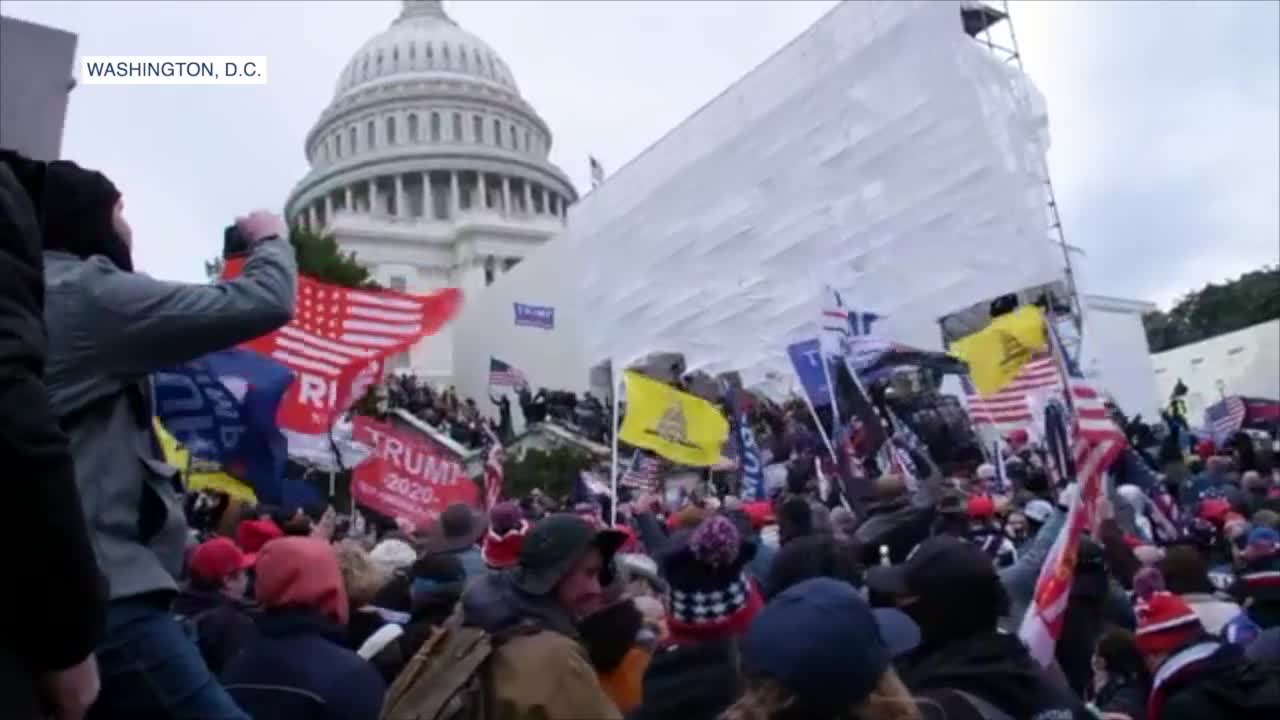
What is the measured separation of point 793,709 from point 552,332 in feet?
133

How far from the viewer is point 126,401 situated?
2.59m

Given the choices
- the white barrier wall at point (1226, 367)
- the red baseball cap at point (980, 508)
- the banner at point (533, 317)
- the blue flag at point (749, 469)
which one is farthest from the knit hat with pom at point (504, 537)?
the white barrier wall at point (1226, 367)

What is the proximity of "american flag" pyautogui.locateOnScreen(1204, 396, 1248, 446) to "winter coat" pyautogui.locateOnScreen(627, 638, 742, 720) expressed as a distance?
15.1 meters

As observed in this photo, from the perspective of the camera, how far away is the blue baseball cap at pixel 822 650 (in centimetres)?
233

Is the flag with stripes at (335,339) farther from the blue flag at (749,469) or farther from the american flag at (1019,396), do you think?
the american flag at (1019,396)

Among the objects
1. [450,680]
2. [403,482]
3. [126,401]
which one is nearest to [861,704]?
[450,680]

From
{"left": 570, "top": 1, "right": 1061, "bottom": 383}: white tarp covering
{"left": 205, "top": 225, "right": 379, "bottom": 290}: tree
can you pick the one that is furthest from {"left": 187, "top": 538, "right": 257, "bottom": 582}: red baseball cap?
{"left": 205, "top": 225, "right": 379, "bottom": 290}: tree

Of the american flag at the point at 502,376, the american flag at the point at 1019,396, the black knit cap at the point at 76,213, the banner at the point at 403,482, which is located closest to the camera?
the black knit cap at the point at 76,213

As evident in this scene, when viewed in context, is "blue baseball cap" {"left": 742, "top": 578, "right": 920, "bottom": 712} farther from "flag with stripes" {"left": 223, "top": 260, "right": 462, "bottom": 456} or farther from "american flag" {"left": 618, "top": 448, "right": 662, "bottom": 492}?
"american flag" {"left": 618, "top": 448, "right": 662, "bottom": 492}

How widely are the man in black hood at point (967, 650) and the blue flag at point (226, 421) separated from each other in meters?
3.47

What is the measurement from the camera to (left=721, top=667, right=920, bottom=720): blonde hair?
2.34 m

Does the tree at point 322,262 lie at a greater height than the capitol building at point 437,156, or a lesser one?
lesser

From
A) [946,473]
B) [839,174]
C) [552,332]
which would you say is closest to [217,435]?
[946,473]

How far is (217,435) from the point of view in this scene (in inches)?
223
